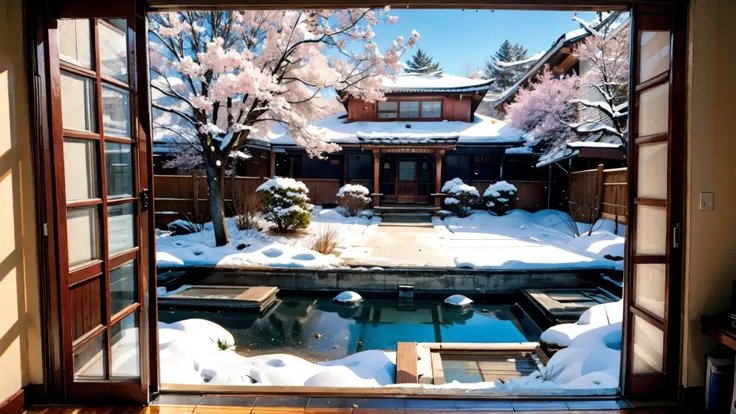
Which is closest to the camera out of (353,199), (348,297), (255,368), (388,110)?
(255,368)

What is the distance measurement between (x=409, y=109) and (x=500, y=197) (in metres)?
6.29

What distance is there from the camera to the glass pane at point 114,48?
2559 mm

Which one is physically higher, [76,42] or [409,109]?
[409,109]

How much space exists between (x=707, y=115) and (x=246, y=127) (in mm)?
7943

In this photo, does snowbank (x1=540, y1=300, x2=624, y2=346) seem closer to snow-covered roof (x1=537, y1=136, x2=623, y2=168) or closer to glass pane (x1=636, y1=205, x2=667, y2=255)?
glass pane (x1=636, y1=205, x2=667, y2=255)

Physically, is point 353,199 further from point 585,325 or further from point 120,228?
point 120,228

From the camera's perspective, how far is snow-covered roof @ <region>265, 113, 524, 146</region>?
1614 centimetres

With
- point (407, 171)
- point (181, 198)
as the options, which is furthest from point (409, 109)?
point (181, 198)

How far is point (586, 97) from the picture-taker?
15.6 m

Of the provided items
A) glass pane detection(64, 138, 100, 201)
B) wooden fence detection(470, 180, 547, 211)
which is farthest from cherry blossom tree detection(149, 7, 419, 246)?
wooden fence detection(470, 180, 547, 211)

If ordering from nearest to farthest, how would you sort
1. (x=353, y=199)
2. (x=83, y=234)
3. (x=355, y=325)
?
(x=83, y=234) < (x=355, y=325) < (x=353, y=199)

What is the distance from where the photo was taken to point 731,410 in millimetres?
2340

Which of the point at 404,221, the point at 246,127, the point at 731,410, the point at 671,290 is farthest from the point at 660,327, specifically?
the point at 404,221

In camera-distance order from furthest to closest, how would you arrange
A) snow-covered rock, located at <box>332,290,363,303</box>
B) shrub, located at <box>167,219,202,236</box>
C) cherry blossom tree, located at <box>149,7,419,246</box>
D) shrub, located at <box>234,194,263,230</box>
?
shrub, located at <box>167,219,202,236</box>
shrub, located at <box>234,194,263,230</box>
cherry blossom tree, located at <box>149,7,419,246</box>
snow-covered rock, located at <box>332,290,363,303</box>
